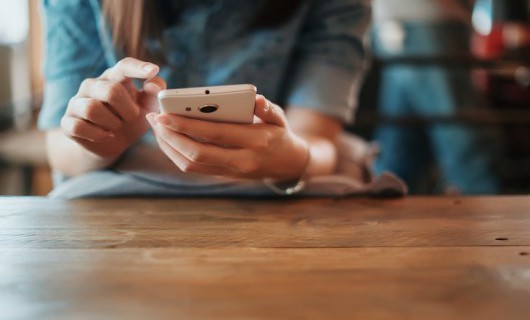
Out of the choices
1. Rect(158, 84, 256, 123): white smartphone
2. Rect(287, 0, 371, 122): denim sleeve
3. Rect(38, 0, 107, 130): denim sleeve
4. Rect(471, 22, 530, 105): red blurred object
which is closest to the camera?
Rect(158, 84, 256, 123): white smartphone

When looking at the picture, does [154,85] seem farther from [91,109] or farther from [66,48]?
[66,48]

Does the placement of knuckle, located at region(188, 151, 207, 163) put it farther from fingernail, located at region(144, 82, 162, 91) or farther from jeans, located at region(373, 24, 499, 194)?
jeans, located at region(373, 24, 499, 194)

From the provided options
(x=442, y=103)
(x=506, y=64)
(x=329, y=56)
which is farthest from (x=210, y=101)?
(x=506, y=64)

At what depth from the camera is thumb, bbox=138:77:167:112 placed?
0.52 meters

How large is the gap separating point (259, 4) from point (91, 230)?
1.20 feet

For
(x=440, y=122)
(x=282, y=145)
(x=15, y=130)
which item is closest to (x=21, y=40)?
(x=15, y=130)

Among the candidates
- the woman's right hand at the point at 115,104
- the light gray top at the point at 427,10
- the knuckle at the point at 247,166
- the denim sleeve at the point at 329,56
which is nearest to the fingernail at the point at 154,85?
the woman's right hand at the point at 115,104

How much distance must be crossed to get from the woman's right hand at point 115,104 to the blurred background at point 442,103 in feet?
2.92

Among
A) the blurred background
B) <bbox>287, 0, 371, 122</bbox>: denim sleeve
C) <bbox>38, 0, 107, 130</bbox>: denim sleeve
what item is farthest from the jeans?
<bbox>38, 0, 107, 130</bbox>: denim sleeve

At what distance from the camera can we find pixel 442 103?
58.8 inches

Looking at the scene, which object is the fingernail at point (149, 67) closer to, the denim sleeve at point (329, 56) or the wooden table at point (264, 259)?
the wooden table at point (264, 259)

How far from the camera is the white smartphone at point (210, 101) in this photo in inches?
18.3

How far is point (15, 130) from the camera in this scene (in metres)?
1.76

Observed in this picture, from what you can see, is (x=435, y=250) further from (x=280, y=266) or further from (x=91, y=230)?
(x=91, y=230)
